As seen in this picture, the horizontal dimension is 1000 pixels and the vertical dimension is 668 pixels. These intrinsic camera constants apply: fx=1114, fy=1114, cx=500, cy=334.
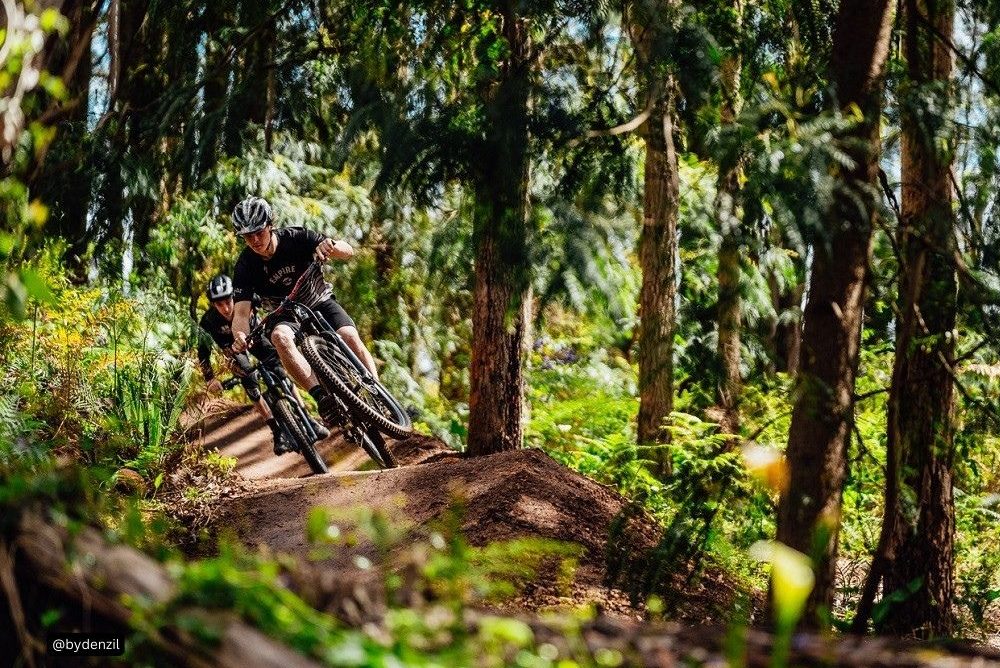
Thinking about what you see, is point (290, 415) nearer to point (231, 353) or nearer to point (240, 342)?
point (231, 353)

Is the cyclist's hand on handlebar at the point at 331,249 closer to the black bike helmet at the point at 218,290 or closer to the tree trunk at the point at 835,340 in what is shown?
the black bike helmet at the point at 218,290

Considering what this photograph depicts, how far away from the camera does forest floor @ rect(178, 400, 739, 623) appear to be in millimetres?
6227

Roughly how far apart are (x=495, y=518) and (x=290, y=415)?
3159 mm

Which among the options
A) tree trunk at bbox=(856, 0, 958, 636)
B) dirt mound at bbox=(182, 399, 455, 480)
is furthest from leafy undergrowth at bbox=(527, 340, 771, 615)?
dirt mound at bbox=(182, 399, 455, 480)

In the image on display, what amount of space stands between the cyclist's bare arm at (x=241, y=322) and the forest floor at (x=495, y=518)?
37.2 inches

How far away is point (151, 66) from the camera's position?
1284cm

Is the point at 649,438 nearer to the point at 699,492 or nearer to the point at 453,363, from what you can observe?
the point at 699,492

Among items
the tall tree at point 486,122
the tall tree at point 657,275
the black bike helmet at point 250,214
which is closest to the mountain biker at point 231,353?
the black bike helmet at point 250,214

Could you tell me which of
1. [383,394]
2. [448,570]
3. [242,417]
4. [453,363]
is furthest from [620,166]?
[453,363]

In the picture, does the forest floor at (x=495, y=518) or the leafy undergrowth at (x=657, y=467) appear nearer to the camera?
the leafy undergrowth at (x=657, y=467)

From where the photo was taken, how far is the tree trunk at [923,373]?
510 centimetres

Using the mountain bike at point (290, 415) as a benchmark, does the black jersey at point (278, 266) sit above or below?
above

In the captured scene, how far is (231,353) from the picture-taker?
9344mm

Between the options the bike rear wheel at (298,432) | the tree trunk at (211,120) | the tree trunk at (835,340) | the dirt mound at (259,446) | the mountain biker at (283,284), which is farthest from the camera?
the dirt mound at (259,446)
